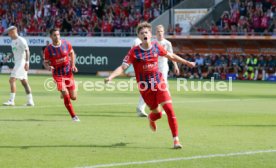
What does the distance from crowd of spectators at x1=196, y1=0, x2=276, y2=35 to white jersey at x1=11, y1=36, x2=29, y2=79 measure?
22129 mm

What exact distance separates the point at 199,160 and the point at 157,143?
2084 millimetres

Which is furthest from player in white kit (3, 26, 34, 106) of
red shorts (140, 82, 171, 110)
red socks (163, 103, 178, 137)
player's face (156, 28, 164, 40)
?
red socks (163, 103, 178, 137)

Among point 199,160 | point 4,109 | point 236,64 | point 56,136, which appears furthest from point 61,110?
point 236,64

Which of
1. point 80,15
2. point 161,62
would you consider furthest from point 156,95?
point 80,15

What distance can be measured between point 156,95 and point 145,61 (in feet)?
2.04

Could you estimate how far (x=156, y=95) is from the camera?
41.2 ft

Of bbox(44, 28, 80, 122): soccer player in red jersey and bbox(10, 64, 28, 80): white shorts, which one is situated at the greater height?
bbox(44, 28, 80, 122): soccer player in red jersey

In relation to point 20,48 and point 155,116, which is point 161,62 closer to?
point 20,48

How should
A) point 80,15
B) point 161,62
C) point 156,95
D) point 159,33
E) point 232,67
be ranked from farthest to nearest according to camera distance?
point 80,15 → point 232,67 → point 161,62 → point 159,33 → point 156,95

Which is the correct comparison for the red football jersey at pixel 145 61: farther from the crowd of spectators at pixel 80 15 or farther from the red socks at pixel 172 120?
the crowd of spectators at pixel 80 15

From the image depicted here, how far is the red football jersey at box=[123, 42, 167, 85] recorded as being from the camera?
12594mm

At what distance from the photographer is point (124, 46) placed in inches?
1756

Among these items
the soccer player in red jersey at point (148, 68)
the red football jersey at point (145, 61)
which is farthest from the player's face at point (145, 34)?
the red football jersey at point (145, 61)

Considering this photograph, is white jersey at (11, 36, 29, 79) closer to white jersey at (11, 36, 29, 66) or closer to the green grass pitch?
white jersey at (11, 36, 29, 66)
